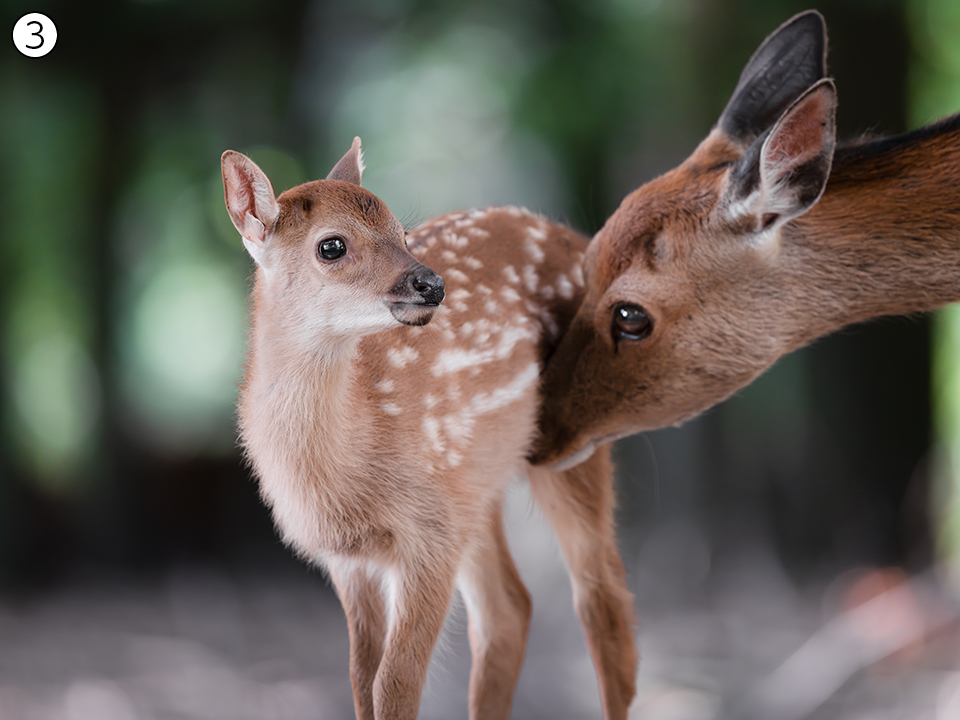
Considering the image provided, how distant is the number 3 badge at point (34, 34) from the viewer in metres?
2.44

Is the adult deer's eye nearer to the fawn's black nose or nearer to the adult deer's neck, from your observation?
the adult deer's neck

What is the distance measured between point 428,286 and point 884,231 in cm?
70

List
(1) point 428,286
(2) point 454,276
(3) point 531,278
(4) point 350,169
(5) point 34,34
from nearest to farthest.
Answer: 1. (1) point 428,286
2. (4) point 350,169
3. (2) point 454,276
4. (3) point 531,278
5. (5) point 34,34

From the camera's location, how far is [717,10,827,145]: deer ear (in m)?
1.19

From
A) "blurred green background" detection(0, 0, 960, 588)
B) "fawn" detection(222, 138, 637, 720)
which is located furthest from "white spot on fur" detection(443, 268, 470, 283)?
"blurred green background" detection(0, 0, 960, 588)

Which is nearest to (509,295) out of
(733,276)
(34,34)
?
(733,276)

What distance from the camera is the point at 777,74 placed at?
1226 millimetres

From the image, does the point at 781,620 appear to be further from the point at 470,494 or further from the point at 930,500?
the point at 470,494

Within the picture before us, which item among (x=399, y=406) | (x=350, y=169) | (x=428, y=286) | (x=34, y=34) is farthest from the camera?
(x=34, y=34)

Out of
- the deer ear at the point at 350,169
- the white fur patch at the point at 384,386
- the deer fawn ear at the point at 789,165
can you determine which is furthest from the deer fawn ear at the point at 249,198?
the deer fawn ear at the point at 789,165

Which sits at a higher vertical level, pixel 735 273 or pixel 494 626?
pixel 735 273

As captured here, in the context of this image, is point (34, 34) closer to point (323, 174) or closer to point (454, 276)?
point (323, 174)

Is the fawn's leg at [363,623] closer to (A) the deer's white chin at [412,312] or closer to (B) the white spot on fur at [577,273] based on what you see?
(A) the deer's white chin at [412,312]

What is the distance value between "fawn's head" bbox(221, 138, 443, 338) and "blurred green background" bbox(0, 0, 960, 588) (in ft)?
4.96
